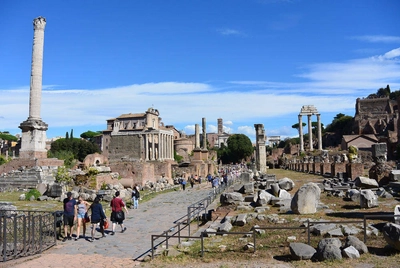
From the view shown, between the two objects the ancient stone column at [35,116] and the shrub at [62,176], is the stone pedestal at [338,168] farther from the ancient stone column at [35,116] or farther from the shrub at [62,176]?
the ancient stone column at [35,116]

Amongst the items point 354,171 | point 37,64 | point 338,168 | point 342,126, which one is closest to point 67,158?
point 37,64

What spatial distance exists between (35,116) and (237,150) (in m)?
68.5

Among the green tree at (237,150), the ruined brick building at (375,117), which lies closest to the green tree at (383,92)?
the ruined brick building at (375,117)

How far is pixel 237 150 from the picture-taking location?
8988 cm

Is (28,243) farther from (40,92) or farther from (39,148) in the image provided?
(40,92)

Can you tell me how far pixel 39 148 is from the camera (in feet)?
76.1

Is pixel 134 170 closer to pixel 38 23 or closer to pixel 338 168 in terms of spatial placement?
pixel 38 23

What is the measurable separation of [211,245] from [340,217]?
405 cm

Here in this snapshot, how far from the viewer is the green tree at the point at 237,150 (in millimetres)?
89625

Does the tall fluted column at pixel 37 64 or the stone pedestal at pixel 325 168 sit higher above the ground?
the tall fluted column at pixel 37 64

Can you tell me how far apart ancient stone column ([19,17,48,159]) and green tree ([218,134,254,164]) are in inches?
2663

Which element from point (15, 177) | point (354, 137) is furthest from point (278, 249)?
point (354, 137)

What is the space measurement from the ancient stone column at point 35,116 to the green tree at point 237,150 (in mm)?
67633

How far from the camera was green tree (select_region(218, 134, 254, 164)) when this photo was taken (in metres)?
89.6
